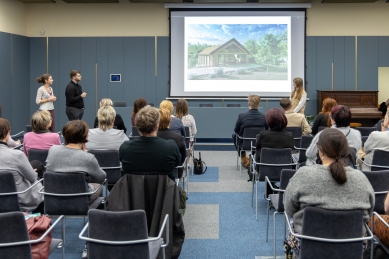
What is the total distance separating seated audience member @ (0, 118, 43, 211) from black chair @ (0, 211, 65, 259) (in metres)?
1.31

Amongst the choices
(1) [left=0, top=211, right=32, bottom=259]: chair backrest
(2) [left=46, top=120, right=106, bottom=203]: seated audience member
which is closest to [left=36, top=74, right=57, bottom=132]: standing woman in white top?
(2) [left=46, top=120, right=106, bottom=203]: seated audience member

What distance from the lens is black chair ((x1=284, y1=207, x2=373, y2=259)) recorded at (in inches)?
105

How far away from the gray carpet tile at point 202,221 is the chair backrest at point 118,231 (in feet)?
6.61

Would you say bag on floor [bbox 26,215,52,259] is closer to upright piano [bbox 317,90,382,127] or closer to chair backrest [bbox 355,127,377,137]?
chair backrest [bbox 355,127,377,137]

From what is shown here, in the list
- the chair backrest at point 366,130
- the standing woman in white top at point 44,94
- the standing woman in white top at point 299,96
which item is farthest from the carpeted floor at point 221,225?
the standing woman in white top at point 44,94

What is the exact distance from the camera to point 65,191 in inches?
151

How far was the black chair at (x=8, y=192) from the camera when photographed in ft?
11.9

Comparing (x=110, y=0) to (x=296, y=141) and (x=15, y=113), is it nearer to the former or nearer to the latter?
(x=15, y=113)

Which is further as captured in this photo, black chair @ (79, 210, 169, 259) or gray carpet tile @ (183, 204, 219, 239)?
gray carpet tile @ (183, 204, 219, 239)

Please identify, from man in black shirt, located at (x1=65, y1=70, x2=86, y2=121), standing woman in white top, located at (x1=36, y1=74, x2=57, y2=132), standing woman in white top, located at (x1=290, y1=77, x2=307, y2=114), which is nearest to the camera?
standing woman in white top, located at (x1=290, y1=77, x2=307, y2=114)

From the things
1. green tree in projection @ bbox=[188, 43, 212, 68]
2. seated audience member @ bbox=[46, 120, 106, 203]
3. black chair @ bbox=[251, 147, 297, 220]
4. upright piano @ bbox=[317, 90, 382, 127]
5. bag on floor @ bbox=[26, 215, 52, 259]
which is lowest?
bag on floor @ bbox=[26, 215, 52, 259]

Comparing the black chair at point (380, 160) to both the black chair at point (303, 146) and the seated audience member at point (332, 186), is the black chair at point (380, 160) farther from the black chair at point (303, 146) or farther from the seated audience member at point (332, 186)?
the seated audience member at point (332, 186)

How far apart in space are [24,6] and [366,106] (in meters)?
9.08

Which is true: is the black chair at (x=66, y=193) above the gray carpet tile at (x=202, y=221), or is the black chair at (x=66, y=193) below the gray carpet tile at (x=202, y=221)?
above
